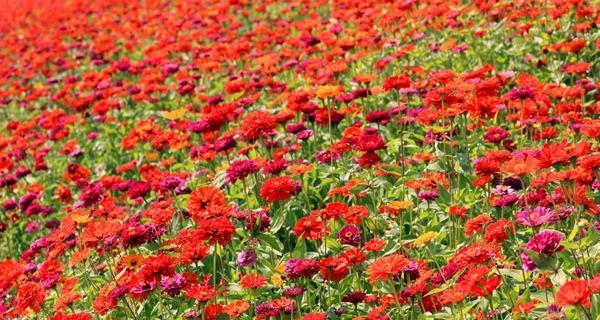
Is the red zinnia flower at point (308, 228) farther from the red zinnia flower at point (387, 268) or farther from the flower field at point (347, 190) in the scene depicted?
the red zinnia flower at point (387, 268)

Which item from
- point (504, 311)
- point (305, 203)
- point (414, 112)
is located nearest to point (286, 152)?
point (305, 203)

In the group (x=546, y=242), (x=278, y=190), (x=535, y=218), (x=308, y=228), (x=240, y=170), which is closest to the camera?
(x=546, y=242)

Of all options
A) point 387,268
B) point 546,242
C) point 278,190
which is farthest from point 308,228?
point 546,242

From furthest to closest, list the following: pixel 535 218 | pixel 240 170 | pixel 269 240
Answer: pixel 269 240
pixel 240 170
pixel 535 218

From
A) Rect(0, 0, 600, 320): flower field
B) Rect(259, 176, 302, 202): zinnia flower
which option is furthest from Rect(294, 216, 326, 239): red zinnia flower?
Rect(259, 176, 302, 202): zinnia flower

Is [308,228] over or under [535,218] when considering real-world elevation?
under

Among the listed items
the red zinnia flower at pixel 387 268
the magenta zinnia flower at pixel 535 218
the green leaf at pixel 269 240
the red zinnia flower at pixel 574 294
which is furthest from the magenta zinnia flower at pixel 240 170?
the red zinnia flower at pixel 574 294

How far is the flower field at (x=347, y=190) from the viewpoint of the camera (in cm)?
301

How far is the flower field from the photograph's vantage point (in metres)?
3.01

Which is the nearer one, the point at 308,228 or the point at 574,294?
the point at 574,294

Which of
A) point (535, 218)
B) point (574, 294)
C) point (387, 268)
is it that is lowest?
point (387, 268)

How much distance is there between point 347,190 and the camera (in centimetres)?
379

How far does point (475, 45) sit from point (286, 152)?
2.10 meters

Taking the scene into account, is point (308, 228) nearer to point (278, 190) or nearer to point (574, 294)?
point (278, 190)
